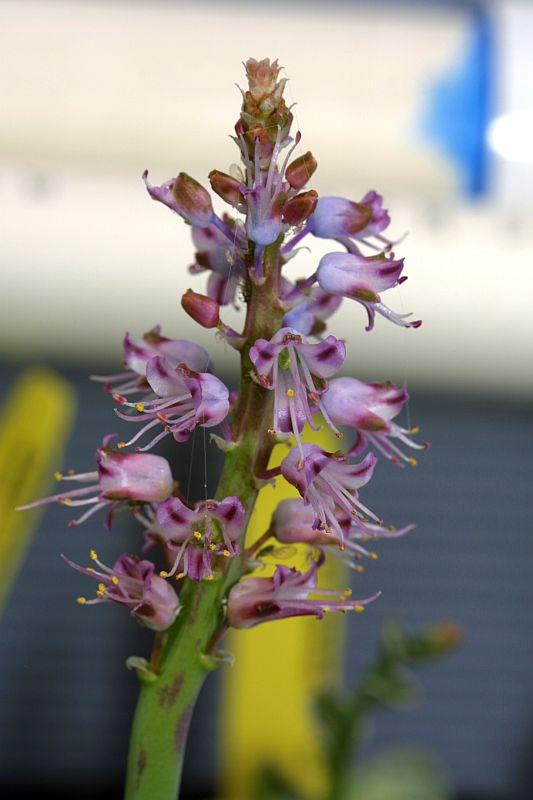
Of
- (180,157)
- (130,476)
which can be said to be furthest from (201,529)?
(180,157)

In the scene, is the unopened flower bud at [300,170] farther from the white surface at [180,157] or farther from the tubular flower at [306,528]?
the white surface at [180,157]

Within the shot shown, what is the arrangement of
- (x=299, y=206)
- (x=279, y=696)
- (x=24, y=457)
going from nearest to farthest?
(x=299, y=206)
(x=24, y=457)
(x=279, y=696)

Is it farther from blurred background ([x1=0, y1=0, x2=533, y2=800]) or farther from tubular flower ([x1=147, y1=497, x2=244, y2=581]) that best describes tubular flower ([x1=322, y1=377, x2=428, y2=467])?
blurred background ([x1=0, y1=0, x2=533, y2=800])

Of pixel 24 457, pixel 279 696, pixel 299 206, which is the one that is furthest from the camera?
pixel 279 696

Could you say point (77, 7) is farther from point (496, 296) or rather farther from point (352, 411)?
point (352, 411)

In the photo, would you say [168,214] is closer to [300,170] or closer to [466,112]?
[466,112]

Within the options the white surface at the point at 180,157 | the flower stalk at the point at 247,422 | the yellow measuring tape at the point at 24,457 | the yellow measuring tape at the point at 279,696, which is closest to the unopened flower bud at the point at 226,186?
the flower stalk at the point at 247,422
